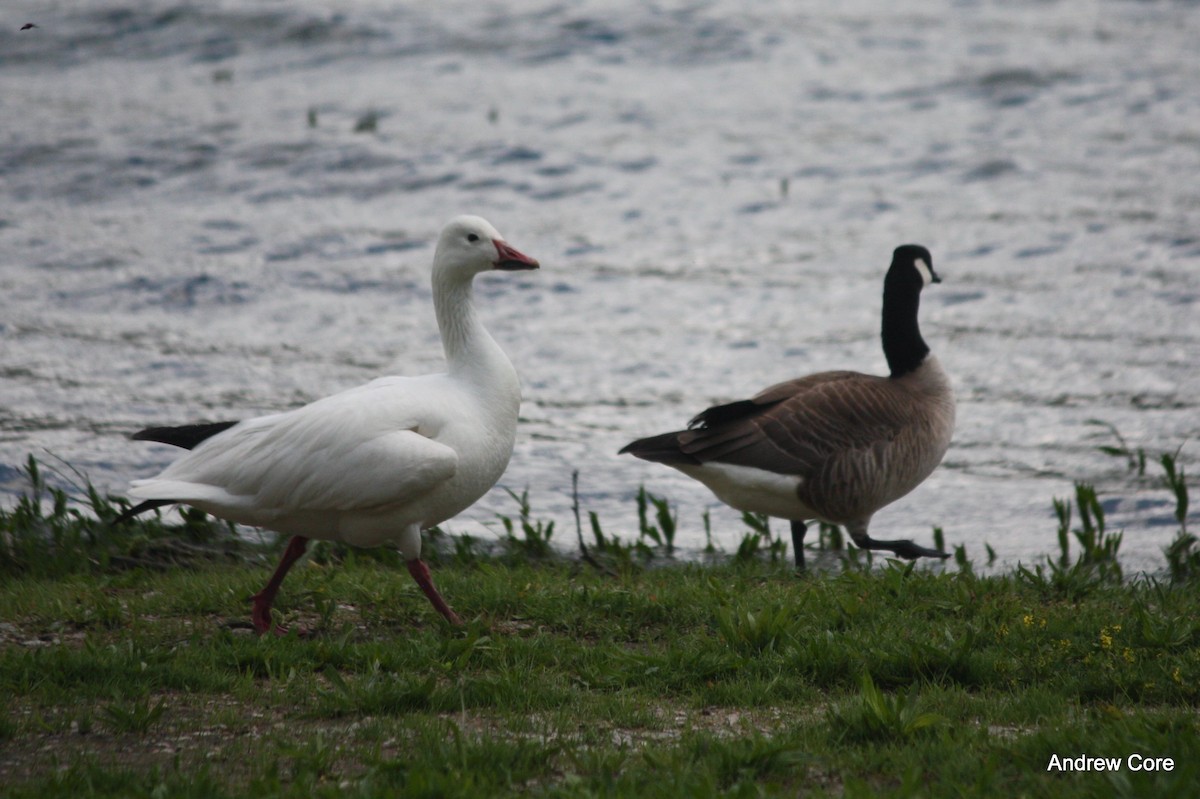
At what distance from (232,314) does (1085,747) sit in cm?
1016

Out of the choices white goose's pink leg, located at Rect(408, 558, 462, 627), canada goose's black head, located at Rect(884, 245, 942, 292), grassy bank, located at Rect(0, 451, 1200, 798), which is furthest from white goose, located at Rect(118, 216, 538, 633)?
canada goose's black head, located at Rect(884, 245, 942, 292)

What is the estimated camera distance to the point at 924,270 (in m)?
8.57

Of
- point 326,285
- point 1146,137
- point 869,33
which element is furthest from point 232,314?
point 869,33

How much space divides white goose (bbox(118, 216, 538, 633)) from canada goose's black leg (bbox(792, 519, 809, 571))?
6.90ft

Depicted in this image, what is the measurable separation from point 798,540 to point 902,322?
1.69m

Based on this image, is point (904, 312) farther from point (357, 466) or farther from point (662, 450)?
point (357, 466)

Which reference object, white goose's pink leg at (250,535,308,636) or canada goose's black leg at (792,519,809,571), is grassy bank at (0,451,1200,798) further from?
canada goose's black leg at (792,519,809,571)

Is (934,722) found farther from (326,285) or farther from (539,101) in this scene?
(539,101)

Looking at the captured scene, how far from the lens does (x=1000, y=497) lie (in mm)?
9438

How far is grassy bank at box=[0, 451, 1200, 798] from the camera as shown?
4180mm

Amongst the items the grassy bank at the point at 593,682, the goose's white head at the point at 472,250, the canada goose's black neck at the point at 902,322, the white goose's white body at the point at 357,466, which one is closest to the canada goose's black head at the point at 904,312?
the canada goose's black neck at the point at 902,322

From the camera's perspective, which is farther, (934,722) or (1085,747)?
(934,722)

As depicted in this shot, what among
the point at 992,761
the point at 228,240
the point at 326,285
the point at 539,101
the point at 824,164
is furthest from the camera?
the point at 539,101

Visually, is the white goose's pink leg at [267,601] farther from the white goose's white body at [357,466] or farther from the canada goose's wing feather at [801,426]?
the canada goose's wing feather at [801,426]
